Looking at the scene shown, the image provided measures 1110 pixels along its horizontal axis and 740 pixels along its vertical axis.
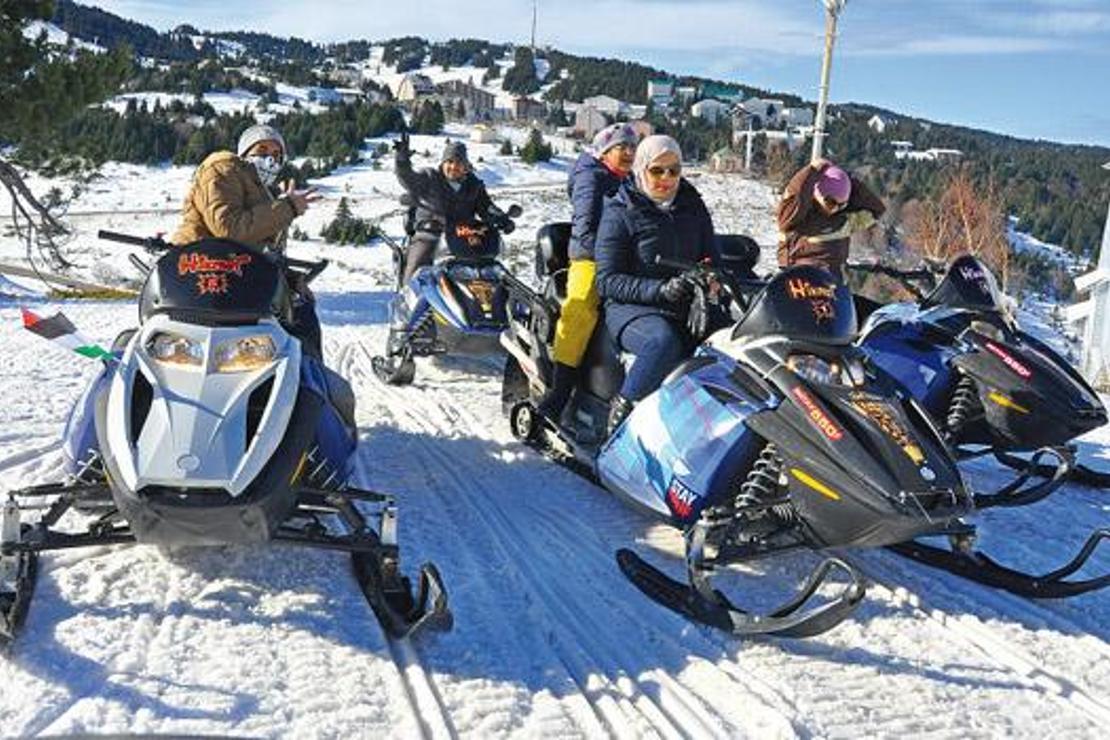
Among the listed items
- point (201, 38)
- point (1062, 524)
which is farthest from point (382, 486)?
point (201, 38)

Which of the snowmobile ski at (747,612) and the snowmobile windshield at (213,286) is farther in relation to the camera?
the snowmobile windshield at (213,286)

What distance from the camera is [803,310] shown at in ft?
14.5

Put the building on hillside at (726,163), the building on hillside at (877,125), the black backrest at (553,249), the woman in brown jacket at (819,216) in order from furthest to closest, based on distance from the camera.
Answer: the building on hillside at (877,125), the building on hillside at (726,163), the woman in brown jacket at (819,216), the black backrest at (553,249)

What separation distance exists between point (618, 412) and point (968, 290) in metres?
2.38

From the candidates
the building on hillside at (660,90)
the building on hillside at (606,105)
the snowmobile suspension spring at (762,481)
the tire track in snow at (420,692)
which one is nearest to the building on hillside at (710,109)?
the building on hillside at (606,105)

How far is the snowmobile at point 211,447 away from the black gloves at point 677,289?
1764 mm

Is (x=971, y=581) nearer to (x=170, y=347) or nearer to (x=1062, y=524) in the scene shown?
(x=1062, y=524)

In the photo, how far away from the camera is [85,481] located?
3.92 meters

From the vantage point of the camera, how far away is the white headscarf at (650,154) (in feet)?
18.3

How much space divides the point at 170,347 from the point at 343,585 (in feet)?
3.55

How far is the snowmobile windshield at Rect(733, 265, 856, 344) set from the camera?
436cm

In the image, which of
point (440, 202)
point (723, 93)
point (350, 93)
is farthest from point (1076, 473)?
point (350, 93)

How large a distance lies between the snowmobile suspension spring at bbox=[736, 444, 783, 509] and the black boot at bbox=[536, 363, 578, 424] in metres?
1.92

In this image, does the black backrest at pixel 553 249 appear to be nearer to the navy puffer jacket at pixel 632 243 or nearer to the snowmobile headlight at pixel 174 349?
the navy puffer jacket at pixel 632 243
